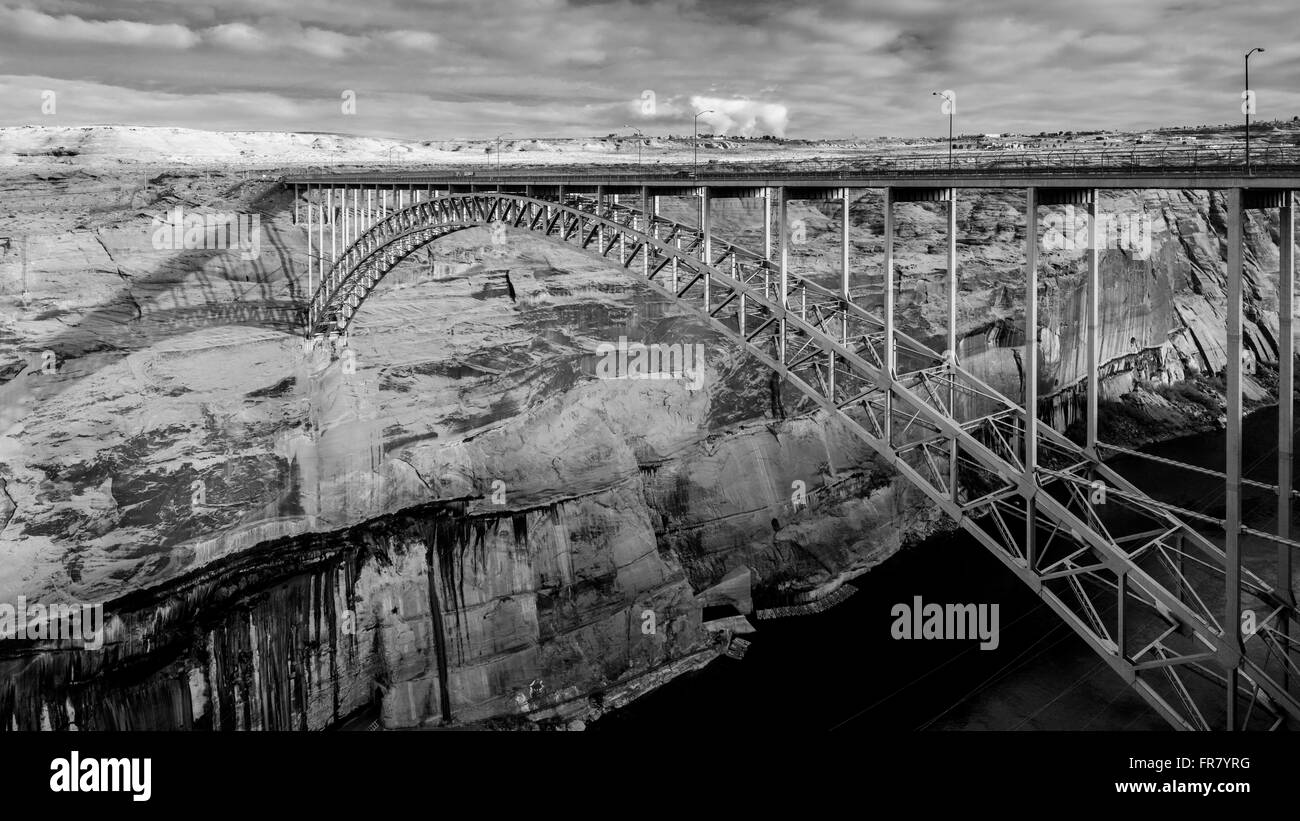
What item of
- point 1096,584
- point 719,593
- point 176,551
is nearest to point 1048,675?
point 1096,584

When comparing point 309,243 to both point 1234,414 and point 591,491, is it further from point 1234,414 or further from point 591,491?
point 1234,414

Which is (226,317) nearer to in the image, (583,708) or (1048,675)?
(583,708)

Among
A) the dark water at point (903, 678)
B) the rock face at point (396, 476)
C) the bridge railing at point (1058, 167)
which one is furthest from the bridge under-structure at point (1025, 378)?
the rock face at point (396, 476)

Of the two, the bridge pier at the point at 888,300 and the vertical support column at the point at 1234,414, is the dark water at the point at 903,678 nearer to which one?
the bridge pier at the point at 888,300

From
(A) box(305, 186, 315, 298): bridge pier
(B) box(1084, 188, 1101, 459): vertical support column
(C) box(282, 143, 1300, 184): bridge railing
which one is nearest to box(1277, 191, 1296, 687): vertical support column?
(C) box(282, 143, 1300, 184): bridge railing

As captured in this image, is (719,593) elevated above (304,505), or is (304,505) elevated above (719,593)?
(304,505)

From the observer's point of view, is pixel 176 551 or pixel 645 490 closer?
pixel 176 551

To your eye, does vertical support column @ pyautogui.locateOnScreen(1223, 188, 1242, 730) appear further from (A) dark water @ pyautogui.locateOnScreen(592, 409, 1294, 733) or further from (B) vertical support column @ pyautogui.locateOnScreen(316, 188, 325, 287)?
(B) vertical support column @ pyautogui.locateOnScreen(316, 188, 325, 287)
